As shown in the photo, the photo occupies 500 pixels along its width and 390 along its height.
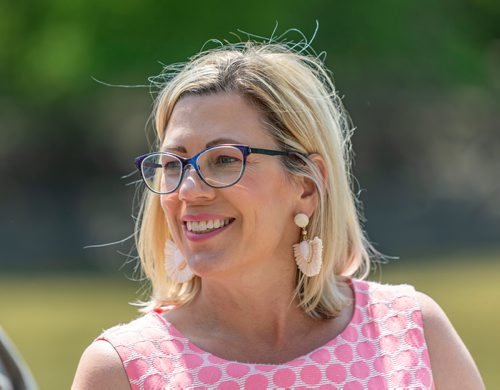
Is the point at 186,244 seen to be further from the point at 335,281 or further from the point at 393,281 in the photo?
the point at 393,281

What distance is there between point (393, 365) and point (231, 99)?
0.81 m

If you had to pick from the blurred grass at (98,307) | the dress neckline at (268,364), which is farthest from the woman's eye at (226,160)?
the blurred grass at (98,307)

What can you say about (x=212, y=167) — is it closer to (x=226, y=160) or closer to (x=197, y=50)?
(x=226, y=160)

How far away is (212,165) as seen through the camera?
2678 mm

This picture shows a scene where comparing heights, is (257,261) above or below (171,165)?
below

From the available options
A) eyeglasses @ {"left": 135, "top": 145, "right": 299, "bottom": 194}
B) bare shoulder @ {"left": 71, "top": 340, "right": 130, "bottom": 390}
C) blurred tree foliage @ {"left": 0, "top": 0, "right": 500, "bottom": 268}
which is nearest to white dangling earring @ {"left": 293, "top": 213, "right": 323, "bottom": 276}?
eyeglasses @ {"left": 135, "top": 145, "right": 299, "bottom": 194}

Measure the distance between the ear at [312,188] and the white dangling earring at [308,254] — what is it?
6 cm

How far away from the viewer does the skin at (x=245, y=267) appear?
265cm

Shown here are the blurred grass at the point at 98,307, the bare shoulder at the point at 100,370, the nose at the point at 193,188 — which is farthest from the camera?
the blurred grass at the point at 98,307

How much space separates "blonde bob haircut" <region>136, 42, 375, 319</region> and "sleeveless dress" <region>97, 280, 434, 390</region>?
0.13 metres

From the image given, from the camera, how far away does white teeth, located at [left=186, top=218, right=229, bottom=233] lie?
2.65m

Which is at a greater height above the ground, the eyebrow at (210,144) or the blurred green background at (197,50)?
the blurred green background at (197,50)

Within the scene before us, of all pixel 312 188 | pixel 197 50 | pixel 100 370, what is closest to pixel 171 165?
pixel 312 188

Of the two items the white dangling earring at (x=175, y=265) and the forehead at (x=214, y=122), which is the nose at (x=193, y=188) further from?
the white dangling earring at (x=175, y=265)
